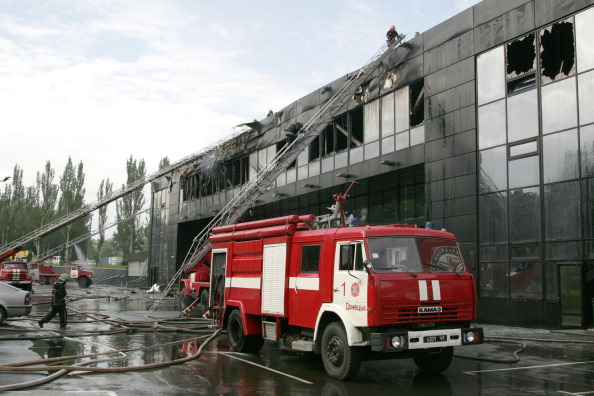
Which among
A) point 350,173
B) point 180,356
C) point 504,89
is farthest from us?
point 350,173

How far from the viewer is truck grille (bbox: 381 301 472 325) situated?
819 cm

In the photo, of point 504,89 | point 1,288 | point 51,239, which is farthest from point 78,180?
point 504,89

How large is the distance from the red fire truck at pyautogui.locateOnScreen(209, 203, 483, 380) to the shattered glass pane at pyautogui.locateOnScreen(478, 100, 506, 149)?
33.5 ft

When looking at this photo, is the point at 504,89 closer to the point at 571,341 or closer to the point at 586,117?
the point at 586,117

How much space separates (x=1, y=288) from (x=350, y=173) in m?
14.9

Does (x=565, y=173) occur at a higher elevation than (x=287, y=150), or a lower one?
lower

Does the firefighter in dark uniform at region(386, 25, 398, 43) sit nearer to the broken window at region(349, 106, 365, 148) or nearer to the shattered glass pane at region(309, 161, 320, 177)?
the broken window at region(349, 106, 365, 148)

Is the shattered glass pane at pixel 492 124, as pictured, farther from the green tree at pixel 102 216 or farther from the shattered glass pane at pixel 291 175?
the green tree at pixel 102 216

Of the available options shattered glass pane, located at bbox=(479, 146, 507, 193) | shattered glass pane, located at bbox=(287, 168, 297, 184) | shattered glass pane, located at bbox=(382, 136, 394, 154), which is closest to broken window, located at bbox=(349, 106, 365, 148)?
shattered glass pane, located at bbox=(382, 136, 394, 154)

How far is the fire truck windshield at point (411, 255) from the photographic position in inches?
338

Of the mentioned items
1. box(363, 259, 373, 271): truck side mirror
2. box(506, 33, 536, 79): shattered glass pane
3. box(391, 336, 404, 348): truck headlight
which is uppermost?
box(506, 33, 536, 79): shattered glass pane

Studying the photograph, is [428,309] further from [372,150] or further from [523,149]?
[372,150]

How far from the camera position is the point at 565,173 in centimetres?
1631

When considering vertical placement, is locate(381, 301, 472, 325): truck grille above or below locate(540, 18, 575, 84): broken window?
below
